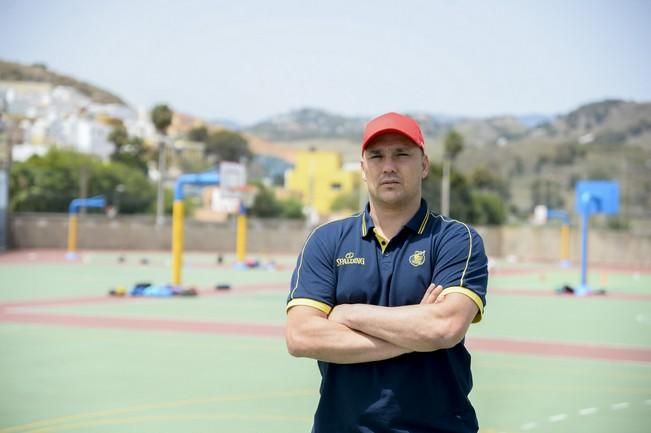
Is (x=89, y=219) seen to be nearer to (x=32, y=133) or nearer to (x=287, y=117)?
(x=32, y=133)

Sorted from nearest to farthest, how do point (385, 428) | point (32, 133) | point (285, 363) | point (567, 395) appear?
point (385, 428)
point (567, 395)
point (285, 363)
point (32, 133)

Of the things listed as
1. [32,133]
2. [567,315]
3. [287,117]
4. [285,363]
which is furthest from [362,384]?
[287,117]

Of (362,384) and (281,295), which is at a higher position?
(362,384)

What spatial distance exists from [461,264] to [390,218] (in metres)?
0.28

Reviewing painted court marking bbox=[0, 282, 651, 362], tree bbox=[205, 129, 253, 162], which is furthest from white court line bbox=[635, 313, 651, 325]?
tree bbox=[205, 129, 253, 162]

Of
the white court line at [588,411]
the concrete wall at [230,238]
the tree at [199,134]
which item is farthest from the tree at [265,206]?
the tree at [199,134]

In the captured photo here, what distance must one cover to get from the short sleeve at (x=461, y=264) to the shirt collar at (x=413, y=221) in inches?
3.1

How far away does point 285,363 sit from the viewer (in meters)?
11.0

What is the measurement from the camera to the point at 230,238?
2018 inches

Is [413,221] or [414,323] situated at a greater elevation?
[413,221]

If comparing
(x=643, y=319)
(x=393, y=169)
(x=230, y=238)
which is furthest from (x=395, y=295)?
(x=230, y=238)

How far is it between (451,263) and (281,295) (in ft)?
62.7

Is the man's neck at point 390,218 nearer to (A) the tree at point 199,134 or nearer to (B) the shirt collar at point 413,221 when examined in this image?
(B) the shirt collar at point 413,221

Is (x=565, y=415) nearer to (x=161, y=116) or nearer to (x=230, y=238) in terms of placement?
(x=230, y=238)
